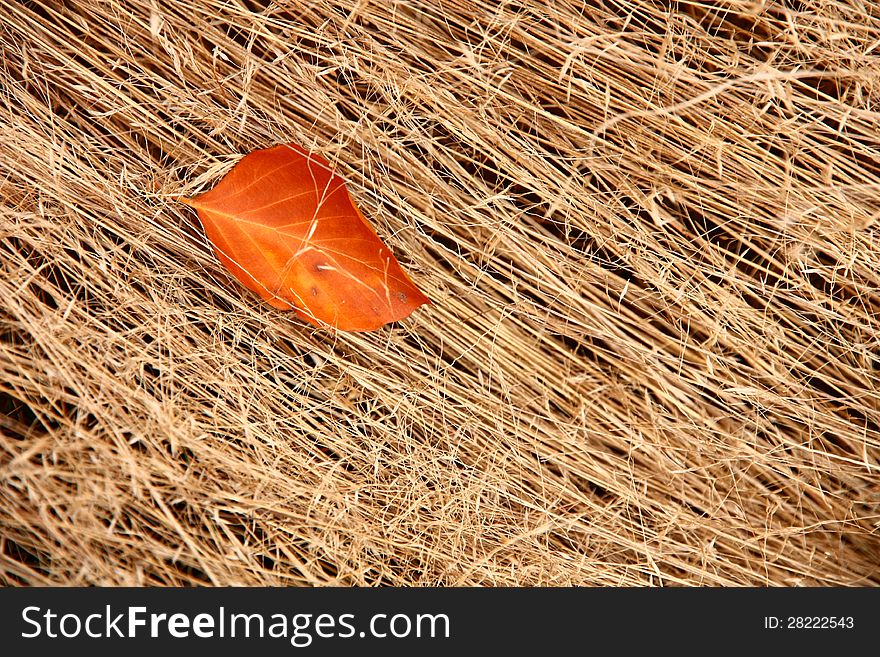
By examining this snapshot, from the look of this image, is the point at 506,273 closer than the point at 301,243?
No

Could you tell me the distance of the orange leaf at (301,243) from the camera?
116 cm

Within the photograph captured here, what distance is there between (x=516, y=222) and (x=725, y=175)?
0.39 metres

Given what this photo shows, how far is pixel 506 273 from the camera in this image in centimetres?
127

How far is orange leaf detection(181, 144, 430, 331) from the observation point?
1164 millimetres

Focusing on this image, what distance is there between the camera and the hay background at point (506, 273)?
4.00ft

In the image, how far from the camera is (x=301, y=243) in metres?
1.17

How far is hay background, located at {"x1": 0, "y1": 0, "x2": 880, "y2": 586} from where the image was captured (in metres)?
1.22

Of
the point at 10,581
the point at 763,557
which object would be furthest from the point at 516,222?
the point at 10,581

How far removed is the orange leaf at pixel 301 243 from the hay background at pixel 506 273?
0.24 feet

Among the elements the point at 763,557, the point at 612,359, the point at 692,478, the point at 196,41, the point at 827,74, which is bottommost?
the point at 763,557

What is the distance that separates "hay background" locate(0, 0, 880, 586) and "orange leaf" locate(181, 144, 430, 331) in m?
0.07

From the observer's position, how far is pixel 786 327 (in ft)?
4.21

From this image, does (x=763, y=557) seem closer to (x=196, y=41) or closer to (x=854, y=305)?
(x=854, y=305)

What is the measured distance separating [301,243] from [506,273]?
37cm
